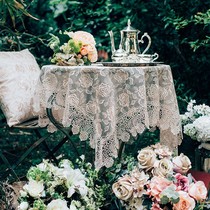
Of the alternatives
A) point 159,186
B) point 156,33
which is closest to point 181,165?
point 159,186

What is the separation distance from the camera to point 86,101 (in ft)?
10.1

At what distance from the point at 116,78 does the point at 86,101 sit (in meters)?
0.22

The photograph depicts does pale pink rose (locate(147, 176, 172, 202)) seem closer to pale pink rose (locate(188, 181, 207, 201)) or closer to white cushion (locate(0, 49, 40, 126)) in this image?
pale pink rose (locate(188, 181, 207, 201))

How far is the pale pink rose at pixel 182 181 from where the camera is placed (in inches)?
108

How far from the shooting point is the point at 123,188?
2.71 metres

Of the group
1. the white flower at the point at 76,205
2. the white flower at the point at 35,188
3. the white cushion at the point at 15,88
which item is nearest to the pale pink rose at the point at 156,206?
the white flower at the point at 76,205

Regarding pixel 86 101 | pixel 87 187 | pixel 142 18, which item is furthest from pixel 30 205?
pixel 142 18

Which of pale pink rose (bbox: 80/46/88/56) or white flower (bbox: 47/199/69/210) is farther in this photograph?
pale pink rose (bbox: 80/46/88/56)

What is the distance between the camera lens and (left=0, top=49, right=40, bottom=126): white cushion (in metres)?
3.46

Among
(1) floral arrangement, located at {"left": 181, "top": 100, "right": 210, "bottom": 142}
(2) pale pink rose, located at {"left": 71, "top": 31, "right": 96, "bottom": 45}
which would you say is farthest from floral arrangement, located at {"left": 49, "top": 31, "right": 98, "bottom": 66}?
(1) floral arrangement, located at {"left": 181, "top": 100, "right": 210, "bottom": 142}

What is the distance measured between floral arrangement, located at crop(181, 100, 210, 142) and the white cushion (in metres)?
1.06

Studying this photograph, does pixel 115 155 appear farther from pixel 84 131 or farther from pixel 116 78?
pixel 116 78

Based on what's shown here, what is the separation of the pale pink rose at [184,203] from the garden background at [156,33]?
2028mm

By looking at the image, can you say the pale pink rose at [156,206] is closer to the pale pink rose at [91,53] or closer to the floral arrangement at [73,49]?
the floral arrangement at [73,49]
